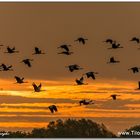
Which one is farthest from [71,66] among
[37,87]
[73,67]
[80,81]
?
[37,87]

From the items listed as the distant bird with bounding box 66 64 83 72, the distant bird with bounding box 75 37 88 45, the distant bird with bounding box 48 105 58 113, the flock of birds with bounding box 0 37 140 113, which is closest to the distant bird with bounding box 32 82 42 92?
the flock of birds with bounding box 0 37 140 113

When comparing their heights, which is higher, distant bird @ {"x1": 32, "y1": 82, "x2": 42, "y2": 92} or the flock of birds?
the flock of birds

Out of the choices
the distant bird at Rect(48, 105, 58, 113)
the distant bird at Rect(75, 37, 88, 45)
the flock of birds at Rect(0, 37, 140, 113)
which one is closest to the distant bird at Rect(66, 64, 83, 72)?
the flock of birds at Rect(0, 37, 140, 113)

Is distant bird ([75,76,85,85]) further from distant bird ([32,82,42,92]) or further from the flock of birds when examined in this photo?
distant bird ([32,82,42,92])

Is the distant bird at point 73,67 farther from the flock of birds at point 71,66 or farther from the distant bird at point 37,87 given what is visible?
the distant bird at point 37,87

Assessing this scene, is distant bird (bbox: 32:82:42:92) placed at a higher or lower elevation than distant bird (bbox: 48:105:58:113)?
higher

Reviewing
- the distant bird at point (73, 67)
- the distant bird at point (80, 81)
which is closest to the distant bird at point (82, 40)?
the distant bird at point (73, 67)

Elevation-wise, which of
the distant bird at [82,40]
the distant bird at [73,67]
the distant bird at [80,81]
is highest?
the distant bird at [82,40]

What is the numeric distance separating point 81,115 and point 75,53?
22.5 inches

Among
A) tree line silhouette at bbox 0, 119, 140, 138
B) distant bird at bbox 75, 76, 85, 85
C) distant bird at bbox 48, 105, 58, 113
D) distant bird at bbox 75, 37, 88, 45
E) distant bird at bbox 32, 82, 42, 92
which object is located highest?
distant bird at bbox 75, 37, 88, 45

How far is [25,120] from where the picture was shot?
4738 millimetres

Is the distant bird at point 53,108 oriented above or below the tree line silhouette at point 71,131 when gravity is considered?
above

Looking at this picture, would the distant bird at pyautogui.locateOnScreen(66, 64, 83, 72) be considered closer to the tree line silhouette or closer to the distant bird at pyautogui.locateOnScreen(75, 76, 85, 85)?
the distant bird at pyautogui.locateOnScreen(75, 76, 85, 85)

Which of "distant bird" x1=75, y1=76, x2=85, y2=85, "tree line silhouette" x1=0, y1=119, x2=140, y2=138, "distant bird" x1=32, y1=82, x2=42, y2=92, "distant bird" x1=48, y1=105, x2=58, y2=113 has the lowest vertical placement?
"tree line silhouette" x1=0, y1=119, x2=140, y2=138
